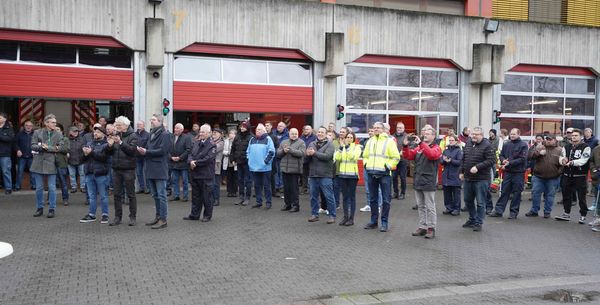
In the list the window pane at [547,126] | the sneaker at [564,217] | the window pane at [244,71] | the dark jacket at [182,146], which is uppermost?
the window pane at [244,71]

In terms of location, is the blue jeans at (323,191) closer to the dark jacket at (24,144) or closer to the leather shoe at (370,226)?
the leather shoe at (370,226)

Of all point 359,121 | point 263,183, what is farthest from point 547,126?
point 263,183

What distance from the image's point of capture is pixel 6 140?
13.9 metres

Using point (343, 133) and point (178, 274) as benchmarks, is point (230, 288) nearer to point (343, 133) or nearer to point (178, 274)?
point (178, 274)

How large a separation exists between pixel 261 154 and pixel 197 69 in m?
6.05

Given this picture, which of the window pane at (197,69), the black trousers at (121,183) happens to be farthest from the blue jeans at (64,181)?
the window pane at (197,69)

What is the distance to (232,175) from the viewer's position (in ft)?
48.7

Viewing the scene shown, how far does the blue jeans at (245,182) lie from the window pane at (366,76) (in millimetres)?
6990

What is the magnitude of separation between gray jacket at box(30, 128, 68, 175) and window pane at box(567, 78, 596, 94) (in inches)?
759

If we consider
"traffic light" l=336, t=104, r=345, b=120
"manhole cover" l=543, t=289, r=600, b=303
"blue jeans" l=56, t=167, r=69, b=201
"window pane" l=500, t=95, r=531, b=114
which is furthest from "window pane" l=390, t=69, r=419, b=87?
"manhole cover" l=543, t=289, r=600, b=303

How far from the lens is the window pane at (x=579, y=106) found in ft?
74.2

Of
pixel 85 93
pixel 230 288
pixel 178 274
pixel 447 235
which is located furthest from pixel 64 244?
pixel 85 93

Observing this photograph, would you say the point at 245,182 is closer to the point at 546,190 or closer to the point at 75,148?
the point at 75,148

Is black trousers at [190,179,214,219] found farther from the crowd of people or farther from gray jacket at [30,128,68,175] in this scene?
gray jacket at [30,128,68,175]
